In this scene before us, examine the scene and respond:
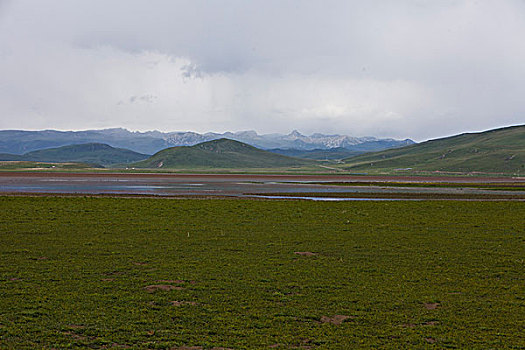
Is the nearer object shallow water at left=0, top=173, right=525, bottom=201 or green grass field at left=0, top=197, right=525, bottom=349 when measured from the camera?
green grass field at left=0, top=197, right=525, bottom=349

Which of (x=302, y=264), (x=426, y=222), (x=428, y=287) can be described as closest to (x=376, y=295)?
(x=428, y=287)

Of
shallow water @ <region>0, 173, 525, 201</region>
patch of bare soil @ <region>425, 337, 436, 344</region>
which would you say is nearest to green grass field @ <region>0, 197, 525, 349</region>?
patch of bare soil @ <region>425, 337, 436, 344</region>

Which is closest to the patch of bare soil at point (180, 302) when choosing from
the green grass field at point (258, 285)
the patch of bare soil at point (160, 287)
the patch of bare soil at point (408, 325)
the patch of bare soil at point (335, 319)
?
the green grass field at point (258, 285)

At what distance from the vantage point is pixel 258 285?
17.5 m

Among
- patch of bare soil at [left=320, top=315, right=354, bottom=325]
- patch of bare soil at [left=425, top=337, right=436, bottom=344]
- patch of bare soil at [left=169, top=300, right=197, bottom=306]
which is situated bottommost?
patch of bare soil at [left=425, top=337, right=436, bottom=344]

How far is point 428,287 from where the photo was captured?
1775 cm

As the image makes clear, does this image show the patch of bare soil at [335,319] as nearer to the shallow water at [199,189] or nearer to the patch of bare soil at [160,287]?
the patch of bare soil at [160,287]

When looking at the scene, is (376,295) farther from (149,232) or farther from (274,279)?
(149,232)

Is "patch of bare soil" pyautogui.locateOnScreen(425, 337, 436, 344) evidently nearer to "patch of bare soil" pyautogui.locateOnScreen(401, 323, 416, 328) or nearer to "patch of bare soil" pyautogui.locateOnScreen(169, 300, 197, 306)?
"patch of bare soil" pyautogui.locateOnScreen(401, 323, 416, 328)

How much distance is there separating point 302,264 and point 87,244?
12819 millimetres

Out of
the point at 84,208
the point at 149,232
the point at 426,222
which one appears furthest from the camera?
the point at 84,208

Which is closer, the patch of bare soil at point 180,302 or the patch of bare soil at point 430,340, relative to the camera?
the patch of bare soil at point 430,340

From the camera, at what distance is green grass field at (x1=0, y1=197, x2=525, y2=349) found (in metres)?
12.5

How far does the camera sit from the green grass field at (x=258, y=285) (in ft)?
40.9
